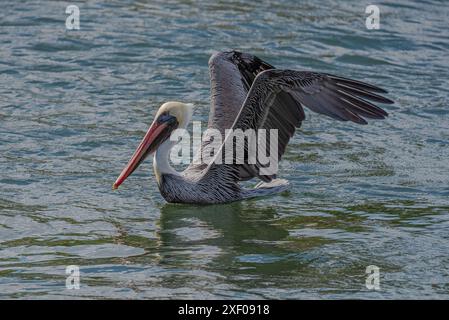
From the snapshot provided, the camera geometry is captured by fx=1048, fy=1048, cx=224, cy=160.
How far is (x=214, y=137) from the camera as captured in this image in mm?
8422

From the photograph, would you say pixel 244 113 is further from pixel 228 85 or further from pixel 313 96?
pixel 228 85

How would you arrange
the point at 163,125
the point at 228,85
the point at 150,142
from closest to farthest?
the point at 150,142 → the point at 163,125 → the point at 228,85

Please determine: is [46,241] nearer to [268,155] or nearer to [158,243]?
[158,243]

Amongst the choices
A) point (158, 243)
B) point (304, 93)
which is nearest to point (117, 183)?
point (158, 243)

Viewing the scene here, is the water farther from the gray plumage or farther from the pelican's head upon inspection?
the pelican's head

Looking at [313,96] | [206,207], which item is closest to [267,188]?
[206,207]

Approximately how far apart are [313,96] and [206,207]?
1.28 metres

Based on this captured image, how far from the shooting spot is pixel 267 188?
8078mm

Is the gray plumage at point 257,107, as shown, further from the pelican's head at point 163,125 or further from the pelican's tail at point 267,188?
the pelican's head at point 163,125
